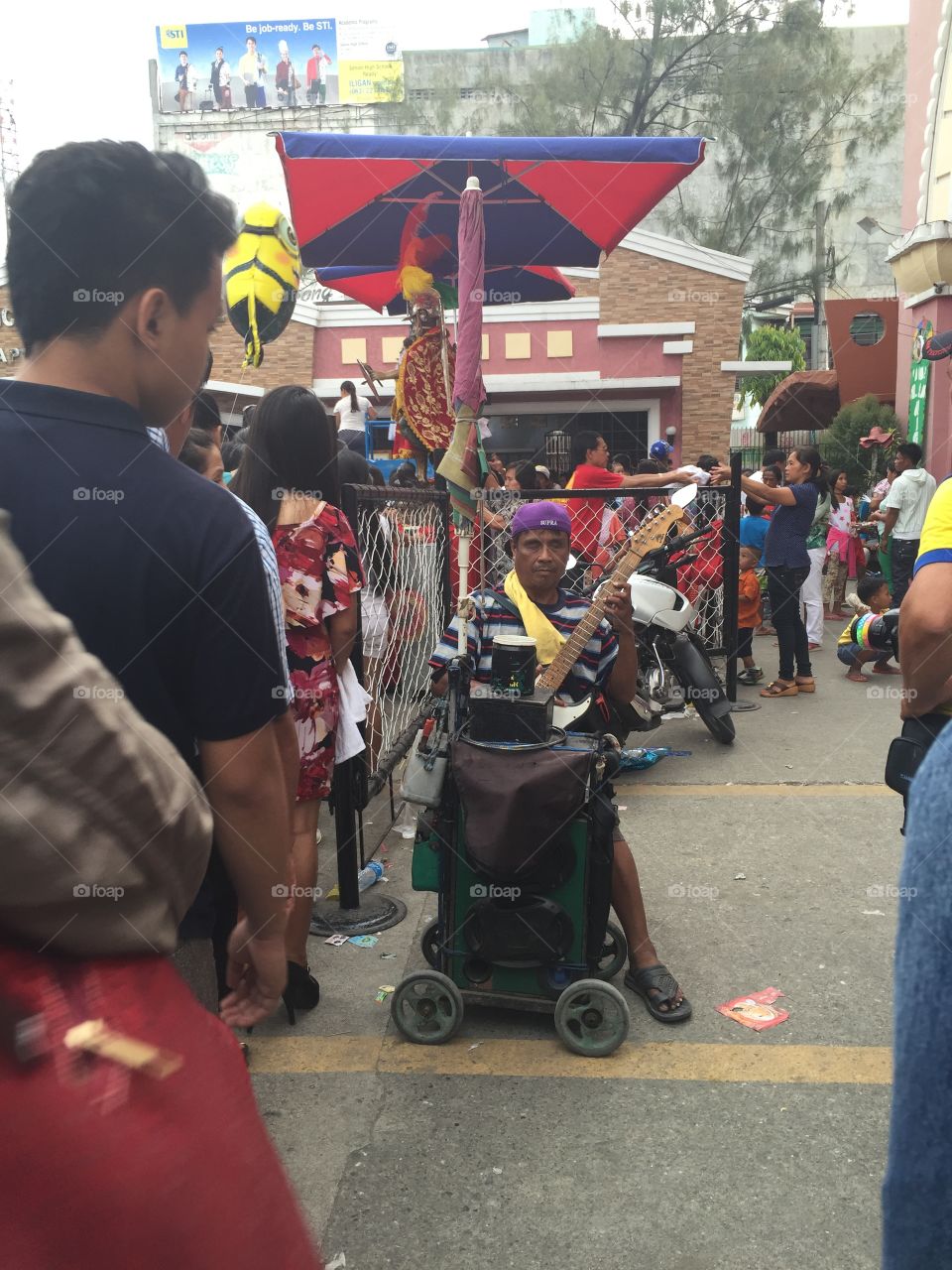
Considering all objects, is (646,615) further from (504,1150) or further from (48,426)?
(48,426)

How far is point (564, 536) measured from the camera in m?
3.72

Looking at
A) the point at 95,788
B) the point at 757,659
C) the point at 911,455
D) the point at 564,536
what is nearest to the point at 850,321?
the point at 911,455

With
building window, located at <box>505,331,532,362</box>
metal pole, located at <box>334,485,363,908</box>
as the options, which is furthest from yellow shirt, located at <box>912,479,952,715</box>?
building window, located at <box>505,331,532,362</box>

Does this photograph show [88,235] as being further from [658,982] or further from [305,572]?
[658,982]

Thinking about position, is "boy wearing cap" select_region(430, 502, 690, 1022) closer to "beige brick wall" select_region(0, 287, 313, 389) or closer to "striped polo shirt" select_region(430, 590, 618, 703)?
"striped polo shirt" select_region(430, 590, 618, 703)

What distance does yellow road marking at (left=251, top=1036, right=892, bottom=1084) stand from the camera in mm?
2988

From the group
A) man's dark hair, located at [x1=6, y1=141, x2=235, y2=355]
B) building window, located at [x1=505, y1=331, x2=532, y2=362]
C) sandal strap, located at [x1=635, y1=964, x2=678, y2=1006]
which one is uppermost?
man's dark hair, located at [x1=6, y1=141, x2=235, y2=355]

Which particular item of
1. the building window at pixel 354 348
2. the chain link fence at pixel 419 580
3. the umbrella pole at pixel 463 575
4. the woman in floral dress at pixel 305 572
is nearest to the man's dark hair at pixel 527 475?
the chain link fence at pixel 419 580

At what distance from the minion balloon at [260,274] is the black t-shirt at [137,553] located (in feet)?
12.1

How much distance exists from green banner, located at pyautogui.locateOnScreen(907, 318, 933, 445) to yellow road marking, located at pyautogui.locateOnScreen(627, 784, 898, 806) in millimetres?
8578

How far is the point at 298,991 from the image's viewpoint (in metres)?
3.39

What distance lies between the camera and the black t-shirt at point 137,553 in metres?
1.37

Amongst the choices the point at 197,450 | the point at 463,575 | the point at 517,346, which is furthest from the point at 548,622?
the point at 517,346

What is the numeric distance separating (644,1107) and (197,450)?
8.44 ft
